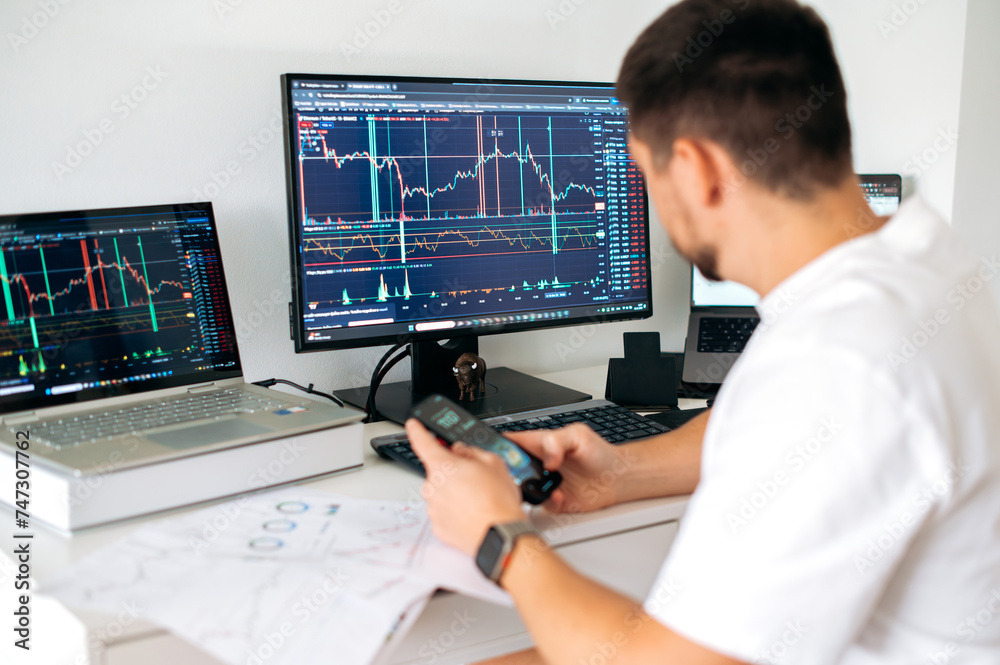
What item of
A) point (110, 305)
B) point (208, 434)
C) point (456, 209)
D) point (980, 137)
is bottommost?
point (208, 434)

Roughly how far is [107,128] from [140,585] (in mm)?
737

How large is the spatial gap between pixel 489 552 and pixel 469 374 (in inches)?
23.1

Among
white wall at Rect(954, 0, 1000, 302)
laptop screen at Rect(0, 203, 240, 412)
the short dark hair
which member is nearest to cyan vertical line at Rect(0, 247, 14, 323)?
laptop screen at Rect(0, 203, 240, 412)

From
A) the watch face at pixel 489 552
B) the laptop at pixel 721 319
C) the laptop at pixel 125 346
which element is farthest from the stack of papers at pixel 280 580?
the laptop at pixel 721 319

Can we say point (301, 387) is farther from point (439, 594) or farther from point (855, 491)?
point (855, 491)

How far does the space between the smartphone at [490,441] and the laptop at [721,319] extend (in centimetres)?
65

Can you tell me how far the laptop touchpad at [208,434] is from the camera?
0.87 metres

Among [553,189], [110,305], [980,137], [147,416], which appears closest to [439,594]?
[147,416]

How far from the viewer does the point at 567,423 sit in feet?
3.60

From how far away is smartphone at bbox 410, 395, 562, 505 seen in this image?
83cm

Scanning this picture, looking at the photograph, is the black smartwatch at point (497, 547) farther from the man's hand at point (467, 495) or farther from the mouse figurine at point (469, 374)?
the mouse figurine at point (469, 374)

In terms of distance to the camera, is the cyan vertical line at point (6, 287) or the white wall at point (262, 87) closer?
the cyan vertical line at point (6, 287)

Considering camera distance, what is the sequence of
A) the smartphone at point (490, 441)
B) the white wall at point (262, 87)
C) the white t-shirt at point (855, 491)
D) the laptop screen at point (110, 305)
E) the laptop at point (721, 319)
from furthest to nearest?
1. the laptop at point (721, 319)
2. the white wall at point (262, 87)
3. the laptop screen at point (110, 305)
4. the smartphone at point (490, 441)
5. the white t-shirt at point (855, 491)

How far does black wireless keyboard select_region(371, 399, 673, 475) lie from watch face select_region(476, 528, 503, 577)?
268 mm
